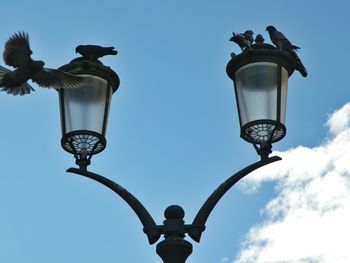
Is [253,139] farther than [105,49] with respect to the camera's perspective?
No

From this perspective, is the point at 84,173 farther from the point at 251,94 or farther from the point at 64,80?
the point at 251,94

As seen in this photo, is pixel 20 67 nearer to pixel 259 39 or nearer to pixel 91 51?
pixel 91 51

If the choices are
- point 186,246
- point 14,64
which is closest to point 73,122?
point 14,64

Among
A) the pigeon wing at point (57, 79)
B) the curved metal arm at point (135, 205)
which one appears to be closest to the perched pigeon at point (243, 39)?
the pigeon wing at point (57, 79)

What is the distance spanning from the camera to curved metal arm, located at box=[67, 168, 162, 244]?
621cm

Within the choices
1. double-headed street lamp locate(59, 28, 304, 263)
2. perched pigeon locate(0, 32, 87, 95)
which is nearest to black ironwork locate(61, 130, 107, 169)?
double-headed street lamp locate(59, 28, 304, 263)

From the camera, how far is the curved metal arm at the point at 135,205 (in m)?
6.21

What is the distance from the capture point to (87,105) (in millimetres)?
6645

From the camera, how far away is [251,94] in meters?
6.51

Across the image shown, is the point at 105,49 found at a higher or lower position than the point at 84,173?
higher

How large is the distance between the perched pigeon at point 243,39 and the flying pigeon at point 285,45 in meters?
0.38

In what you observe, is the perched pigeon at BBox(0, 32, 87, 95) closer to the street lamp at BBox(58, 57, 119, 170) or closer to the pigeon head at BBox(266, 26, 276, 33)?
the street lamp at BBox(58, 57, 119, 170)

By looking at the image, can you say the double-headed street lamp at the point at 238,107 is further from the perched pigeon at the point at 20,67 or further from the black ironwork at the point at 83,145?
the perched pigeon at the point at 20,67

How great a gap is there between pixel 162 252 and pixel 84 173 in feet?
3.38
